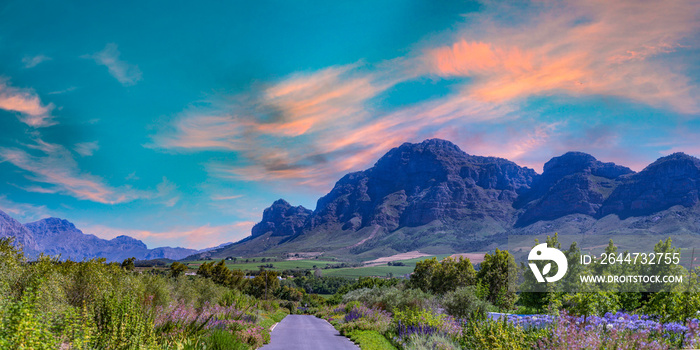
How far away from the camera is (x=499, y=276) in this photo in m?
34.3

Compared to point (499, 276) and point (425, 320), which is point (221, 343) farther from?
point (499, 276)

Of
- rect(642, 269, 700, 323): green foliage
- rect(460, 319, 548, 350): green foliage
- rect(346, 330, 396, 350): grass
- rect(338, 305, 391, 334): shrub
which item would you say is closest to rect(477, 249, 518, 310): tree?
rect(338, 305, 391, 334): shrub

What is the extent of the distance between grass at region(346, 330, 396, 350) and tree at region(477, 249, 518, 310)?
13.1 m

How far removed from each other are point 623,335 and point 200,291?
2985 centimetres

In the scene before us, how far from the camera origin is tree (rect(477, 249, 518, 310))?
110 feet

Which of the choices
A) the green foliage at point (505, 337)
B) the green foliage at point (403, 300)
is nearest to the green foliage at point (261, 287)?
the green foliage at point (403, 300)

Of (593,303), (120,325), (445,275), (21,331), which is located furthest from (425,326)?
(445,275)

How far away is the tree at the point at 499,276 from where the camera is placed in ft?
110

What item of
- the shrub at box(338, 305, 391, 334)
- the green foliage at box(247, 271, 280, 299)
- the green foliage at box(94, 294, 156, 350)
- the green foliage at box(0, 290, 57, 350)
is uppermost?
the green foliage at box(0, 290, 57, 350)

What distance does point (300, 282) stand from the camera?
137375 millimetres

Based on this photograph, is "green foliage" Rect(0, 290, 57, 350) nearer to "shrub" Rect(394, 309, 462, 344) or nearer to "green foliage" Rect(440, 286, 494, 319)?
"shrub" Rect(394, 309, 462, 344)

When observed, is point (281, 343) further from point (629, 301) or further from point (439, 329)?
point (629, 301)

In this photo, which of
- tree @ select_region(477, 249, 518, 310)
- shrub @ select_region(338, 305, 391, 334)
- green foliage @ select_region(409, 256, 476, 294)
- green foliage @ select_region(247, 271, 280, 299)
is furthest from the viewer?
green foliage @ select_region(247, 271, 280, 299)

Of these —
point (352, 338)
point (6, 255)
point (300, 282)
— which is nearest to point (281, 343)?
point (352, 338)
